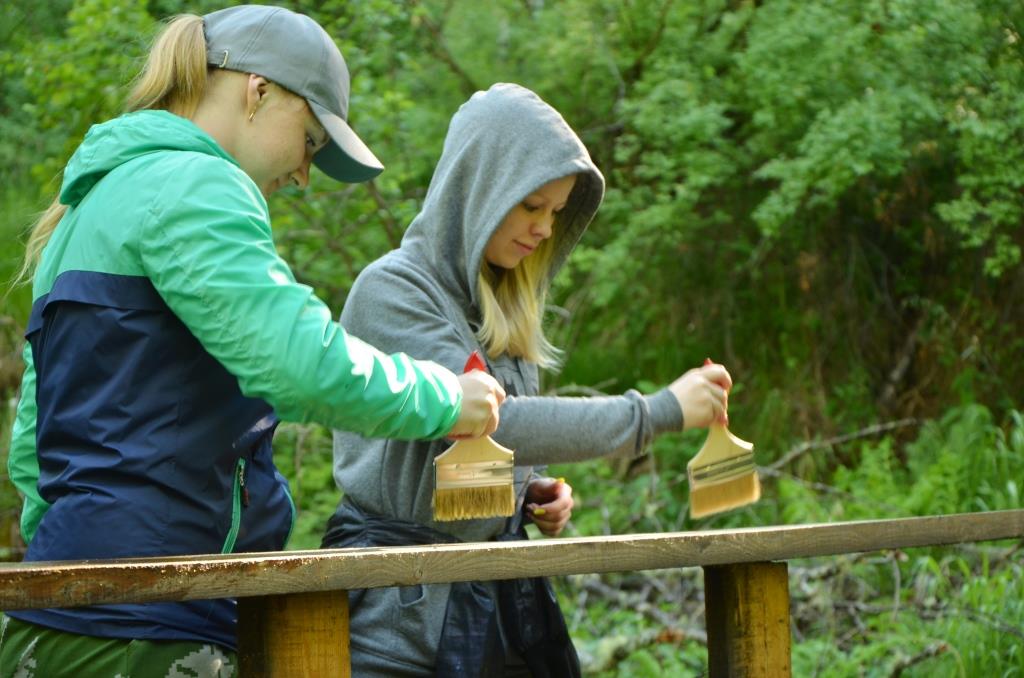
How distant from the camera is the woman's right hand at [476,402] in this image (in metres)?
2.32

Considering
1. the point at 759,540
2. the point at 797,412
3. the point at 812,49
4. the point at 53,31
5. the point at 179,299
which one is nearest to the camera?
the point at 179,299

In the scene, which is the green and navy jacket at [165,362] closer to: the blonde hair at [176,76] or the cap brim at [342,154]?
the blonde hair at [176,76]

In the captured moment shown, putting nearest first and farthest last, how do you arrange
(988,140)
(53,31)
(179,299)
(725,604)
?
(179,299), (725,604), (988,140), (53,31)

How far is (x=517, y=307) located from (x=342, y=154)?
0.70 m

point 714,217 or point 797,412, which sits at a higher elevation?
point 714,217

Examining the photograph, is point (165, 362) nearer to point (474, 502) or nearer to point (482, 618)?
point (474, 502)

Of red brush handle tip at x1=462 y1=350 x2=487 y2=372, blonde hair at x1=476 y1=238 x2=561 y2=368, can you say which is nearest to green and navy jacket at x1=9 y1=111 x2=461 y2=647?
red brush handle tip at x1=462 y1=350 x2=487 y2=372

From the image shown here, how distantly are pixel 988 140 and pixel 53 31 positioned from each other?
532 cm

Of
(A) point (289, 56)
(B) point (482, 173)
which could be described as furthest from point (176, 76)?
(B) point (482, 173)

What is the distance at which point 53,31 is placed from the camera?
8.14m

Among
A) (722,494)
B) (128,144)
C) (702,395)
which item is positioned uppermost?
(128,144)

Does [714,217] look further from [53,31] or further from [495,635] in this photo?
[495,635]

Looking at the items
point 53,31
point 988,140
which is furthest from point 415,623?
point 53,31

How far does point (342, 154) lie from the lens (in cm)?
237
